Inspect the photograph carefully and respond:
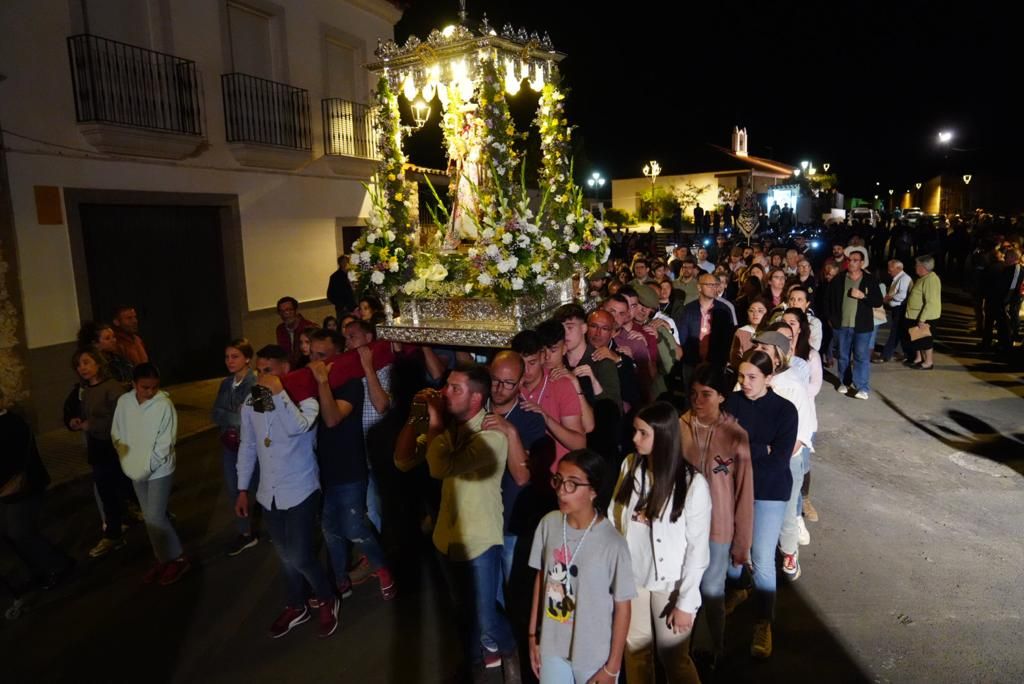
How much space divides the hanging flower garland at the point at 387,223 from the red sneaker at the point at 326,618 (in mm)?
3018

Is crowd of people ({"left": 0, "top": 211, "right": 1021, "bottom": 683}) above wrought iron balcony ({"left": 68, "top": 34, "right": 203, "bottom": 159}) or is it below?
below

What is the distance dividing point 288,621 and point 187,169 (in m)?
8.50

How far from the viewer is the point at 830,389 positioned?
945 centimetres

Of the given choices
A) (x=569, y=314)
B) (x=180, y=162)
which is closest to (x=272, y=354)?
(x=569, y=314)

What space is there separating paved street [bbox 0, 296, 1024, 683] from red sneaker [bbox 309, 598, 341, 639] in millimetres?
58

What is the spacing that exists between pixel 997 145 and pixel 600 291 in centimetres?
4866

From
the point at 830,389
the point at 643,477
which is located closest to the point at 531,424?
the point at 643,477

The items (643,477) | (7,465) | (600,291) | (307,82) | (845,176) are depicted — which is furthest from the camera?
(845,176)

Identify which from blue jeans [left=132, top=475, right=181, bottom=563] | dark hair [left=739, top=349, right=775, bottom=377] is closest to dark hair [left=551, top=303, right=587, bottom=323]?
dark hair [left=739, top=349, right=775, bottom=377]

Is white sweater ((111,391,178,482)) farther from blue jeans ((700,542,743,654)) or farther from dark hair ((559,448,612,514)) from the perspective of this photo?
blue jeans ((700,542,743,654))

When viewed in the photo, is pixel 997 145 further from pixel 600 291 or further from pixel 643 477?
pixel 643 477

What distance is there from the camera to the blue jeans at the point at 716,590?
3.45m

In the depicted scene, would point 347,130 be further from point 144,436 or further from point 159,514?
point 159,514

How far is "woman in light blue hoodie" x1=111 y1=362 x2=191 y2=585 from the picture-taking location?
15.2 ft
